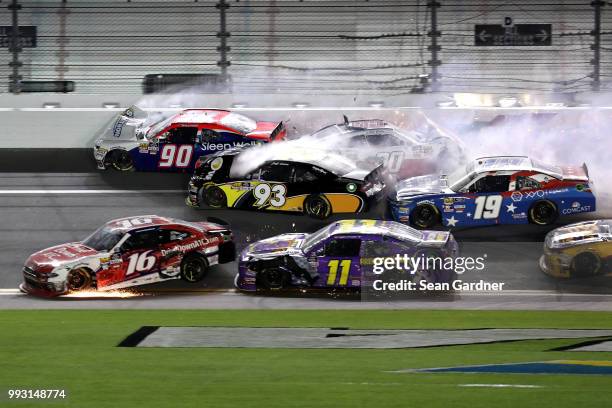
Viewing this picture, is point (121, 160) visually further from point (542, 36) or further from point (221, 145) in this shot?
point (542, 36)

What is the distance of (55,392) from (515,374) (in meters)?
4.49

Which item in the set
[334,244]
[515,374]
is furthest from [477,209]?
[515,374]

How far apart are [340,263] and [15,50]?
8782 millimetres

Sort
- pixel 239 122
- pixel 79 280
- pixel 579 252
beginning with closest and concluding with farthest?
pixel 579 252
pixel 79 280
pixel 239 122

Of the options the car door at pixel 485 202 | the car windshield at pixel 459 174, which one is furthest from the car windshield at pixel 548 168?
the car windshield at pixel 459 174

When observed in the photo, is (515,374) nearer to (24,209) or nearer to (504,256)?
(504,256)

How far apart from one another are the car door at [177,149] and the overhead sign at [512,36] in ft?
19.2

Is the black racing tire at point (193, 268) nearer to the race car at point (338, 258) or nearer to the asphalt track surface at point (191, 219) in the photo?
the asphalt track surface at point (191, 219)

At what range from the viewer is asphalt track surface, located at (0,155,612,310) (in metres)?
15.3

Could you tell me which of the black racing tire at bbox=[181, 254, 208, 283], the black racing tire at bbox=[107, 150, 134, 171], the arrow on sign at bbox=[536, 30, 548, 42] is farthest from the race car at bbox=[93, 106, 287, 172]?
the arrow on sign at bbox=[536, 30, 548, 42]

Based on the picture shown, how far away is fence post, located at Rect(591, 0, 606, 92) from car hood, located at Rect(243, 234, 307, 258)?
7.50 meters

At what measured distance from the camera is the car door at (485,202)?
17.5m

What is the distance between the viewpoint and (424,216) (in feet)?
57.8

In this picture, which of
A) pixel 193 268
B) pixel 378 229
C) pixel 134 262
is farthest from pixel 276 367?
pixel 134 262
